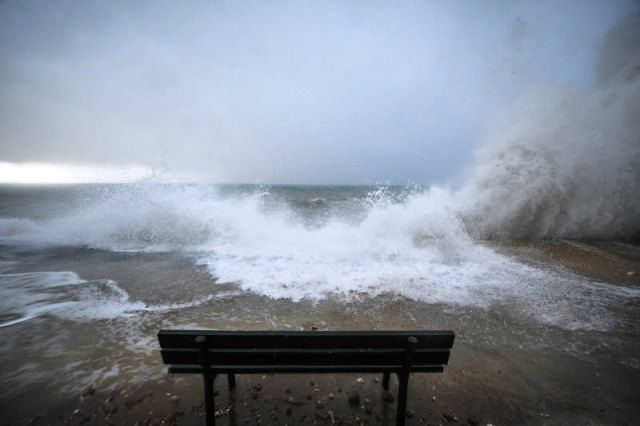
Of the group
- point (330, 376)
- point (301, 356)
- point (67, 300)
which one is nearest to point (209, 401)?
point (301, 356)

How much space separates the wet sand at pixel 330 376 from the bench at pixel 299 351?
782 millimetres

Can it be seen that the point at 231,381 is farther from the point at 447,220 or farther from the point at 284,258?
the point at 447,220

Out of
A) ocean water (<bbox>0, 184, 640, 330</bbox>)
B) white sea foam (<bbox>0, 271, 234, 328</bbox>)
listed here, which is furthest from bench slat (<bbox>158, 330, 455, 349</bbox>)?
white sea foam (<bbox>0, 271, 234, 328</bbox>)

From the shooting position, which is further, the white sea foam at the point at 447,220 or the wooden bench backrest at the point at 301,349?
the white sea foam at the point at 447,220

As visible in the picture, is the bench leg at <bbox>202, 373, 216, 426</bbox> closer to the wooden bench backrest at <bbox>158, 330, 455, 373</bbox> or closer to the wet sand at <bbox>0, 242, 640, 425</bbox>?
the wooden bench backrest at <bbox>158, 330, 455, 373</bbox>

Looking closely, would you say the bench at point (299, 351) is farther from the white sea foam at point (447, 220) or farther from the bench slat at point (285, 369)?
the white sea foam at point (447, 220)

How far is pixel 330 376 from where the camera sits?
3.24 metres

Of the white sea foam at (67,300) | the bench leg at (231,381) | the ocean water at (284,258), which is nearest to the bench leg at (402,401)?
the bench leg at (231,381)

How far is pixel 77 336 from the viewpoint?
161 inches

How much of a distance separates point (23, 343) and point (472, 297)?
8.09 m

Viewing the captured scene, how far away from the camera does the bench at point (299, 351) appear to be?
85.2 inches

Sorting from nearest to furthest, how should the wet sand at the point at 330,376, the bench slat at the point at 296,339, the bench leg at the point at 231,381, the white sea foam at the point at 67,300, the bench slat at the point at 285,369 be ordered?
the bench slat at the point at 296,339 < the bench slat at the point at 285,369 < the wet sand at the point at 330,376 < the bench leg at the point at 231,381 < the white sea foam at the point at 67,300

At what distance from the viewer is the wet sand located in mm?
2680

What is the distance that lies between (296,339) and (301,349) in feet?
0.43
